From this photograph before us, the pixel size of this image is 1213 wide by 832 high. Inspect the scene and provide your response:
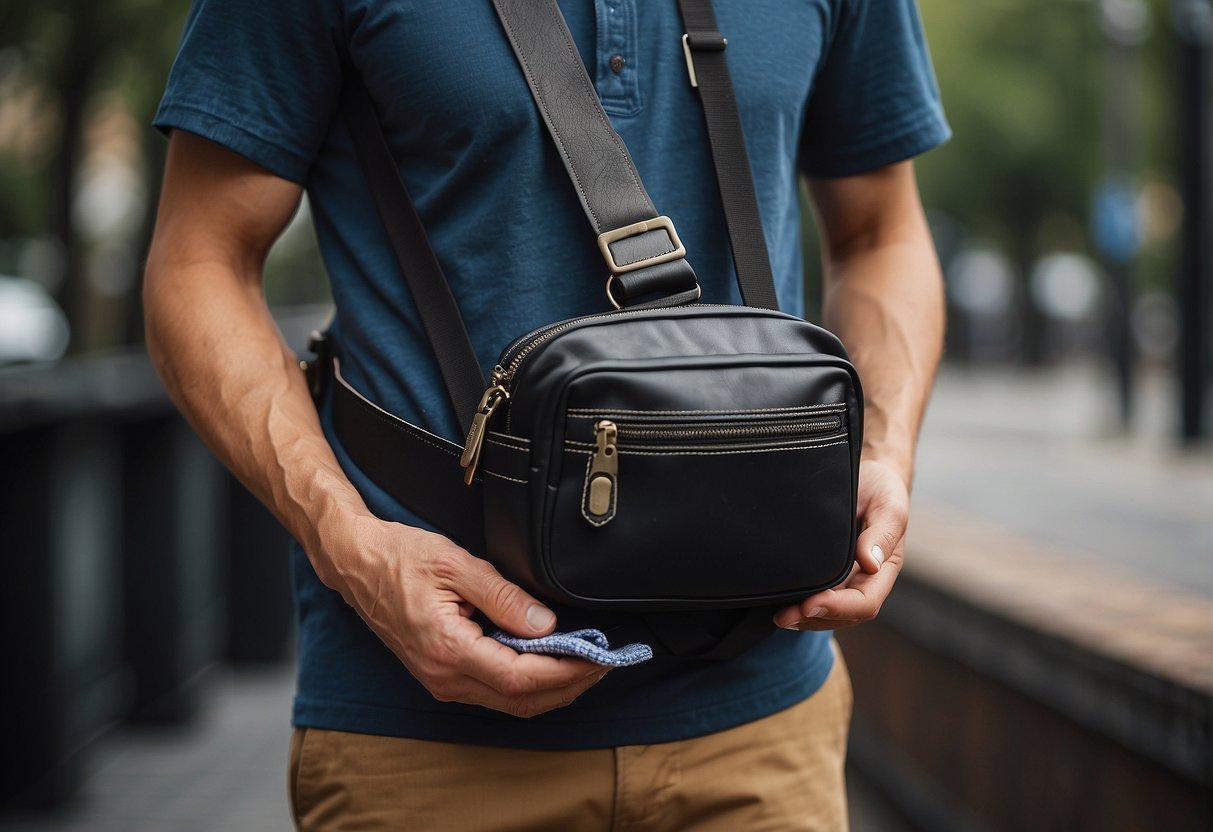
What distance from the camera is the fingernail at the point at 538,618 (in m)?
1.43

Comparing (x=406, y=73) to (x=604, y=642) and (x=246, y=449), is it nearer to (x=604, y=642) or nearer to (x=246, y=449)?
(x=246, y=449)

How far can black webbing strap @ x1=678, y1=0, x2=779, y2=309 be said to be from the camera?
164 cm

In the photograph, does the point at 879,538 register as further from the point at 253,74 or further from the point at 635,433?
the point at 253,74

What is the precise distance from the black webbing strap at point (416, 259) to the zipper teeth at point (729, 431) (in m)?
0.25

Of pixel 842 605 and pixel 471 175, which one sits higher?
pixel 471 175

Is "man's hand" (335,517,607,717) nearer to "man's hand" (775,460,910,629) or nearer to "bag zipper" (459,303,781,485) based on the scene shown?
"bag zipper" (459,303,781,485)

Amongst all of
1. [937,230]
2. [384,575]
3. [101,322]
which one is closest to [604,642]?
[384,575]

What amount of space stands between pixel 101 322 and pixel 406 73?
122ft

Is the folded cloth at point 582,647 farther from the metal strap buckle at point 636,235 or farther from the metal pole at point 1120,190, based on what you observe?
the metal pole at point 1120,190

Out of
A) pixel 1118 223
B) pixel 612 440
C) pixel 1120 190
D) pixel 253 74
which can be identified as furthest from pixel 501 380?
pixel 1120 190

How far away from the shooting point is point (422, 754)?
164 cm

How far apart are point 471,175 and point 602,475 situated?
0.43 m

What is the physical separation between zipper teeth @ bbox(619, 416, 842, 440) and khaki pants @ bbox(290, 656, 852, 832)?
17.1 inches

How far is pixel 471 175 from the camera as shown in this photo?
64.0 inches
